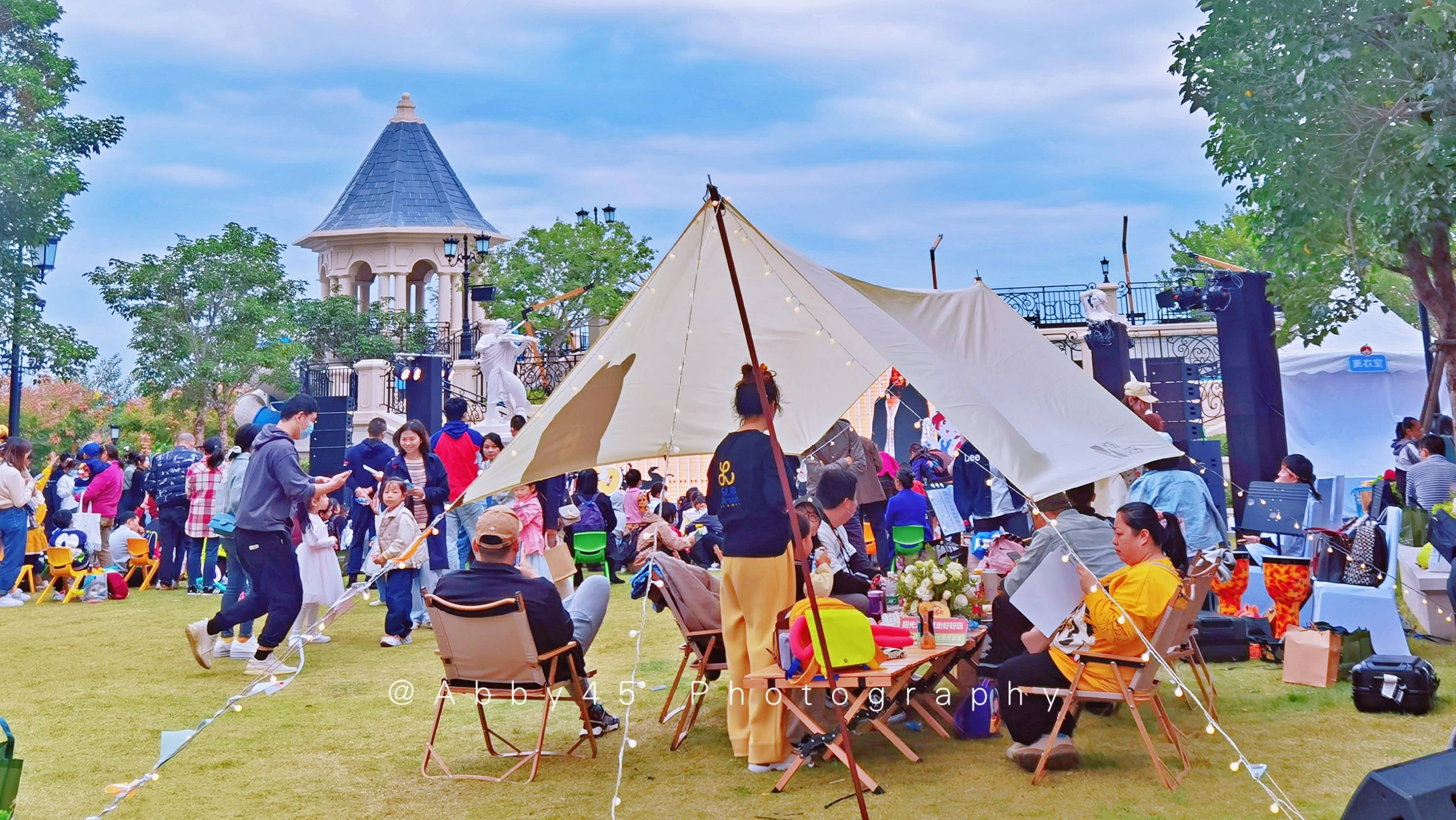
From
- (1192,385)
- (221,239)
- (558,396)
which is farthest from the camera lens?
(221,239)

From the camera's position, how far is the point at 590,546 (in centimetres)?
1341

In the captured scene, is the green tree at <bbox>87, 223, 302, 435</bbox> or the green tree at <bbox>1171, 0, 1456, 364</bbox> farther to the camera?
the green tree at <bbox>87, 223, 302, 435</bbox>

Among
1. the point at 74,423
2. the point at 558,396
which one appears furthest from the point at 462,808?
the point at 74,423

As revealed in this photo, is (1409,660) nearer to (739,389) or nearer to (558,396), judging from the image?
(739,389)

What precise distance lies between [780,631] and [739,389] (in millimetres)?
1206

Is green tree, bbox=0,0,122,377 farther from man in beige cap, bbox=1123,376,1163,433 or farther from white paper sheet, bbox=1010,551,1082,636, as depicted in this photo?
white paper sheet, bbox=1010,551,1082,636

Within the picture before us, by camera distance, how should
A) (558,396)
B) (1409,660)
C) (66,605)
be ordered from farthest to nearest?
1. (66,605)
2. (558,396)
3. (1409,660)

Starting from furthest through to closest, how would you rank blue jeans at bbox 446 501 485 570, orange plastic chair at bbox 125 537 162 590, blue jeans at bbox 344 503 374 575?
orange plastic chair at bbox 125 537 162 590, blue jeans at bbox 344 503 374 575, blue jeans at bbox 446 501 485 570

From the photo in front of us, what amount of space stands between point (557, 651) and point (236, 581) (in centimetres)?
397

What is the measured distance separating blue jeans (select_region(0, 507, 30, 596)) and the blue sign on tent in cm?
1567

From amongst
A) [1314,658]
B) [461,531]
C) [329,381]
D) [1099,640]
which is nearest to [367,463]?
[461,531]

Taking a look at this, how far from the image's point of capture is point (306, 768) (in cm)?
589

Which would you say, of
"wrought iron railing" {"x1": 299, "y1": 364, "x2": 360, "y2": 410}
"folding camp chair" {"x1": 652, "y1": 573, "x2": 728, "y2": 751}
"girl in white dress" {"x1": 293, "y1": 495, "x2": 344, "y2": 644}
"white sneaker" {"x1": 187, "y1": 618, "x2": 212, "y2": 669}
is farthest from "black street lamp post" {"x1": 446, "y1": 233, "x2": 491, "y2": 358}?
"folding camp chair" {"x1": 652, "y1": 573, "x2": 728, "y2": 751}

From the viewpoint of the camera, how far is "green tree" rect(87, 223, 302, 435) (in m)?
28.9
